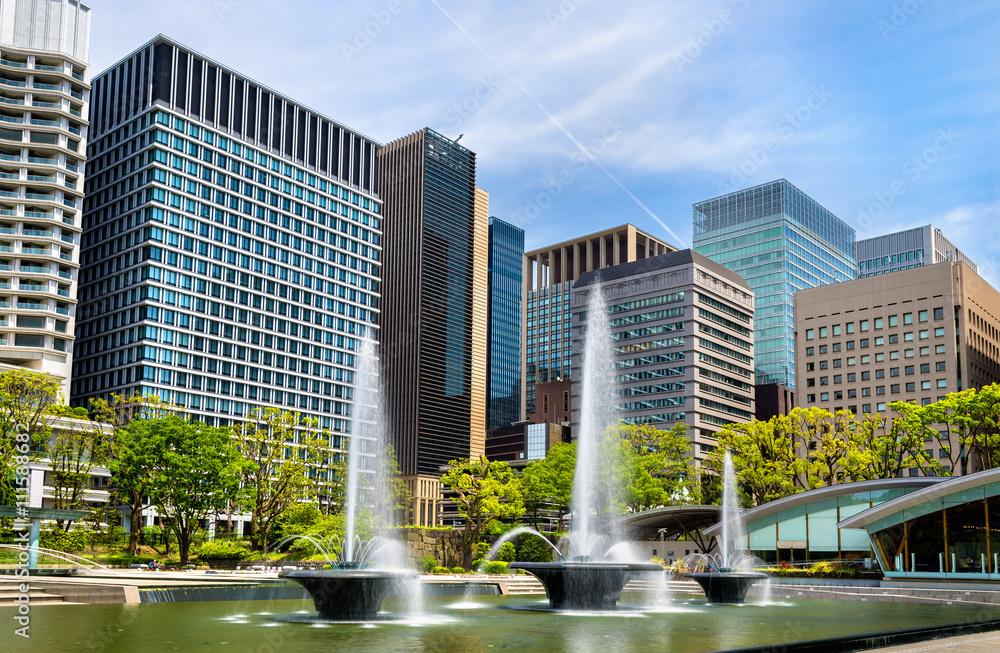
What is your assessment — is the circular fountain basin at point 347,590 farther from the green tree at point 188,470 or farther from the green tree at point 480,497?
the green tree at point 480,497

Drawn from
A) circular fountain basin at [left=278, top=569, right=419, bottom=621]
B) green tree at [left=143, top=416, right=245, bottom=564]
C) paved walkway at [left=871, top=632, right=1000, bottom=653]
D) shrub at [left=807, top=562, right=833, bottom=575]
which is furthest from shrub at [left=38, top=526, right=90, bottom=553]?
paved walkway at [left=871, top=632, right=1000, bottom=653]

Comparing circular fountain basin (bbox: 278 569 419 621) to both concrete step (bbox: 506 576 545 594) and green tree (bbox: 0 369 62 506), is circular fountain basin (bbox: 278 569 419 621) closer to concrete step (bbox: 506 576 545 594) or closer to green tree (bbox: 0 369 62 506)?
concrete step (bbox: 506 576 545 594)

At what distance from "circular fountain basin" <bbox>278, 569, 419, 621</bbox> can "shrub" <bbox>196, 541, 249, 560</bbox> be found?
33539 millimetres

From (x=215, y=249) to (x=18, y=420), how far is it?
204ft

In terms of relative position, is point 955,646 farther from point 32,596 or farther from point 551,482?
point 551,482

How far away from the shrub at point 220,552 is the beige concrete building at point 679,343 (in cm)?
9154

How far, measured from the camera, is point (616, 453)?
76.9 meters

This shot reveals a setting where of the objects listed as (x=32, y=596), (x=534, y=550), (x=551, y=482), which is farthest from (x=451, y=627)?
(x=551, y=482)

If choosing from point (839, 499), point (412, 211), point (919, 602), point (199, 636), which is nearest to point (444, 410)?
point (412, 211)

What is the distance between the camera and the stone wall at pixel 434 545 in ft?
193

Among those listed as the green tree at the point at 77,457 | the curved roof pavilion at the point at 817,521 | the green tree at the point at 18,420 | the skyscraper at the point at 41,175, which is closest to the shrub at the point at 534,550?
the curved roof pavilion at the point at 817,521

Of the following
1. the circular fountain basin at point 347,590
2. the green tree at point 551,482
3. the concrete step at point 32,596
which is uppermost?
the green tree at point 551,482

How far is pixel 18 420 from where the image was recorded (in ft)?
207

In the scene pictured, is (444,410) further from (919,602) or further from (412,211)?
(919,602)
